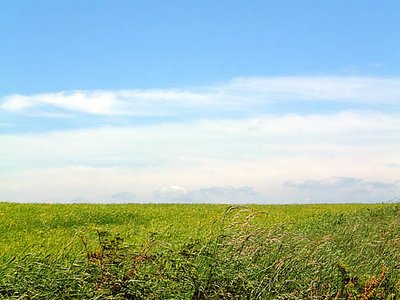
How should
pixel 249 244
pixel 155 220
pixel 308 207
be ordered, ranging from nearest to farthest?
pixel 249 244 → pixel 155 220 → pixel 308 207

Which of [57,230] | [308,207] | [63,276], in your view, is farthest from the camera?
[308,207]

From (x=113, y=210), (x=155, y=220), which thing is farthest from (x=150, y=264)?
(x=113, y=210)

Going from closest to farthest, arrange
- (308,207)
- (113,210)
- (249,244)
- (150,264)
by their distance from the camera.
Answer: (150,264) < (249,244) < (113,210) < (308,207)

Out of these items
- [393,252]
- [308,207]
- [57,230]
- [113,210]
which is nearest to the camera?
[393,252]

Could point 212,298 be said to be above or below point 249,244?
below

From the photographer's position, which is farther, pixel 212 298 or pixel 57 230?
pixel 57 230

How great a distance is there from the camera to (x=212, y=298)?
8.22 metres

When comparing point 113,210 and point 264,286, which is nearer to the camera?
point 264,286

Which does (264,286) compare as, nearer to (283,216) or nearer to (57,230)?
(57,230)

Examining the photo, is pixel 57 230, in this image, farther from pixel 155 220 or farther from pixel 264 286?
pixel 264 286

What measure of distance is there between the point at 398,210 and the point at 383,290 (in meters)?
12.1

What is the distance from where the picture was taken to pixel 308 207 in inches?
1075

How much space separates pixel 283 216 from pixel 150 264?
14.8 metres

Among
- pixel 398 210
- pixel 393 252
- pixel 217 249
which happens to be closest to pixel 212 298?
pixel 217 249
